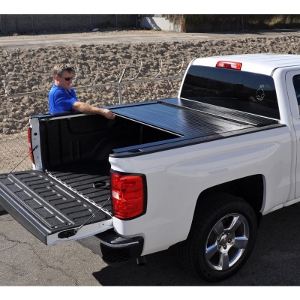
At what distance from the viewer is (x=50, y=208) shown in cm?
423

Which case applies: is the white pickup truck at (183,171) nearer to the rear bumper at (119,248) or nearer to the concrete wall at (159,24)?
the rear bumper at (119,248)

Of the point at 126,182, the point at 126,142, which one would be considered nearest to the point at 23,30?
the point at 126,142

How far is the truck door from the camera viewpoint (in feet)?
15.7

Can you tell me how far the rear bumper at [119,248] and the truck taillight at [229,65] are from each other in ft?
8.02

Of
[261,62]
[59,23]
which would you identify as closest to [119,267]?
[261,62]

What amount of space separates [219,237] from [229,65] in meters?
2.06

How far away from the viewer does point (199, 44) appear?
23.3 m

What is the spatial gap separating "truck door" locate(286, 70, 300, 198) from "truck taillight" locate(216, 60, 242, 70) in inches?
24.8

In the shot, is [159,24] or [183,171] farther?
[159,24]

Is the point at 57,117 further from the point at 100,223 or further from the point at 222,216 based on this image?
the point at 222,216

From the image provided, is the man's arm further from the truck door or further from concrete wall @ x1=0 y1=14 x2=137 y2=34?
concrete wall @ x1=0 y1=14 x2=137 y2=34

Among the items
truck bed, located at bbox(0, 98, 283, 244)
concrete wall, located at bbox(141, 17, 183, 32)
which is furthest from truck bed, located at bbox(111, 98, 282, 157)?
concrete wall, located at bbox(141, 17, 183, 32)

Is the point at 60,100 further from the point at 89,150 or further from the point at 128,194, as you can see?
the point at 128,194

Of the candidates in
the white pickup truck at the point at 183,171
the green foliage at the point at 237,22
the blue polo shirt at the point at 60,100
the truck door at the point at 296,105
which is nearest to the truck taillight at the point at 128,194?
the white pickup truck at the point at 183,171
